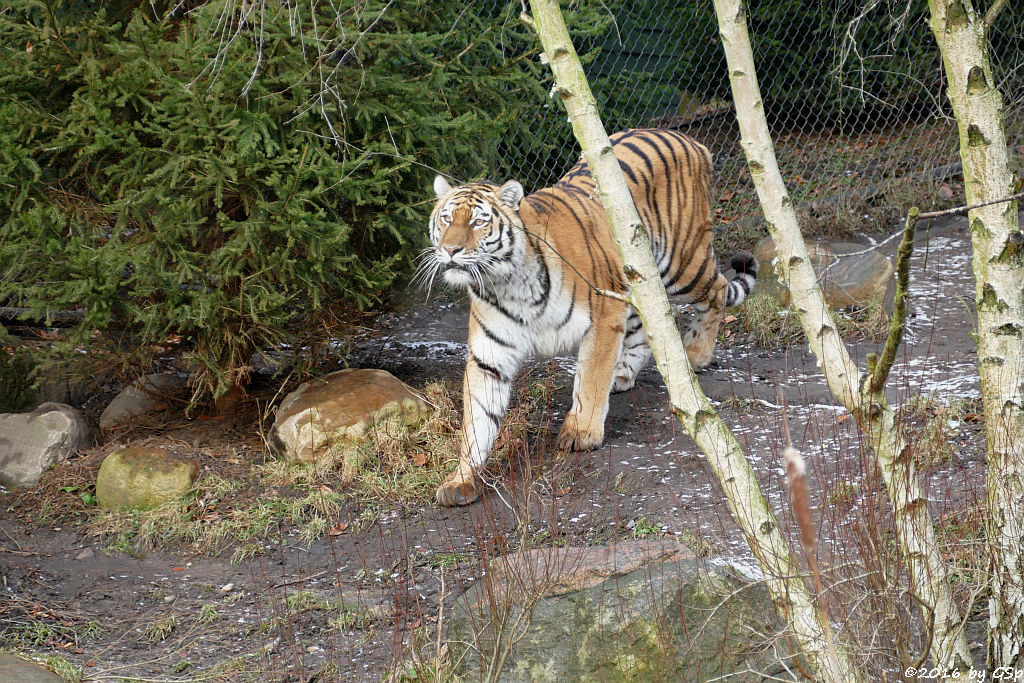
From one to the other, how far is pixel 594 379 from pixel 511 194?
1.05 m

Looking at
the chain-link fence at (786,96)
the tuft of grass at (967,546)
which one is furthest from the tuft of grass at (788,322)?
the tuft of grass at (967,546)

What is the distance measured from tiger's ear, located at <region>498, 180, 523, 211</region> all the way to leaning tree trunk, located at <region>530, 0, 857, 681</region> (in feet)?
8.00

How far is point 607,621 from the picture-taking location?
3.36m

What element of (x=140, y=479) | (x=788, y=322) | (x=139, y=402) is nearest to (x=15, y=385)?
(x=139, y=402)

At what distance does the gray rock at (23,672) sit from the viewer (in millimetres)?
3359

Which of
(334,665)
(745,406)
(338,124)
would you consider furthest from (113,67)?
(745,406)

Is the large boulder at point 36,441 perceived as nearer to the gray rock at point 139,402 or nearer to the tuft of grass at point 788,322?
the gray rock at point 139,402

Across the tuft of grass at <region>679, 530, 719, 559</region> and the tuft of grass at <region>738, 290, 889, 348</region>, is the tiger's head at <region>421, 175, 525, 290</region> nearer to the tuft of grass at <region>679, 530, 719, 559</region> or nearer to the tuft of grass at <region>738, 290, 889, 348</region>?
the tuft of grass at <region>679, 530, 719, 559</region>

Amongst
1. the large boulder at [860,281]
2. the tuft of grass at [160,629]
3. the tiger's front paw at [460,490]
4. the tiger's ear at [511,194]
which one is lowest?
the tuft of grass at [160,629]

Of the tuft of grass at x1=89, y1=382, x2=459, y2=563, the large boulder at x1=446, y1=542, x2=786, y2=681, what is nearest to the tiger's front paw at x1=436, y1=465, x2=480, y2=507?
the tuft of grass at x1=89, y1=382, x2=459, y2=563

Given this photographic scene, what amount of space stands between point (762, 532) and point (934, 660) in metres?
0.57

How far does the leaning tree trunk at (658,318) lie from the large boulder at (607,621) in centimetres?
67

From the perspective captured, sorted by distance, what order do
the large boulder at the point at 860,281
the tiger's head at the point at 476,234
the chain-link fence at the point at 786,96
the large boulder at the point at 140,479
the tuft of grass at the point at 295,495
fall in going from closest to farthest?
the tiger's head at the point at 476,234, the tuft of grass at the point at 295,495, the large boulder at the point at 140,479, the large boulder at the point at 860,281, the chain-link fence at the point at 786,96

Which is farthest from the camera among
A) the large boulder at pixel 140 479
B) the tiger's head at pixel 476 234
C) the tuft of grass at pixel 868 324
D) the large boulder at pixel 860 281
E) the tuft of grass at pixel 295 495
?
the large boulder at pixel 860 281
